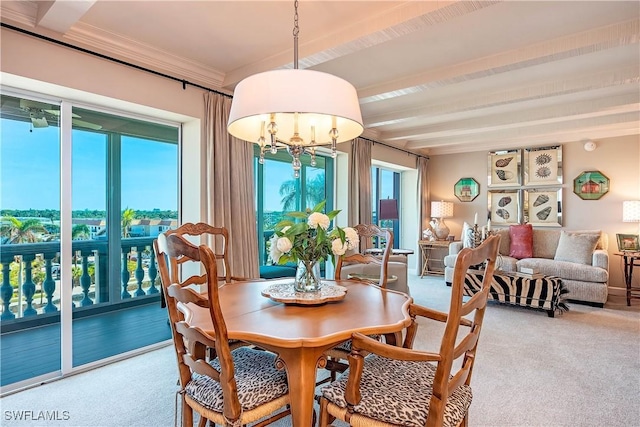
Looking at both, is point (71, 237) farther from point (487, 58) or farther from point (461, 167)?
point (461, 167)

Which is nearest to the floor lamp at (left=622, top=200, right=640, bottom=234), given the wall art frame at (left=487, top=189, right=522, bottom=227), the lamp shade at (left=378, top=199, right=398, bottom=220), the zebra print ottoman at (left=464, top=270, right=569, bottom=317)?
the wall art frame at (left=487, top=189, right=522, bottom=227)

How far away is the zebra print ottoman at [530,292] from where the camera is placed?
4.19 metres

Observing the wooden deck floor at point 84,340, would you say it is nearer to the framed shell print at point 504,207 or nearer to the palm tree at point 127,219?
the palm tree at point 127,219

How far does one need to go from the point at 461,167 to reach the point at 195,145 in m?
5.51

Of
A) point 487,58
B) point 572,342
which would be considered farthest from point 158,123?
point 572,342

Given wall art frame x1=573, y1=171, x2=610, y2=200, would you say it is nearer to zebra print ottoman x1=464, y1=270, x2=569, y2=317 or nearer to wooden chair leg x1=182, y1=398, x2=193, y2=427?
zebra print ottoman x1=464, y1=270, x2=569, y2=317

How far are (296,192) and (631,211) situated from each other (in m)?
4.75

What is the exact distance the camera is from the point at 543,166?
6188mm

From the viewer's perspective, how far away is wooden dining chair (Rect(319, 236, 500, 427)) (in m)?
1.21

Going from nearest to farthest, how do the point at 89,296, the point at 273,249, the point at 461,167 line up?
the point at 273,249, the point at 89,296, the point at 461,167

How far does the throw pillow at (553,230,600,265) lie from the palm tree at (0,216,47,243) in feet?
20.4

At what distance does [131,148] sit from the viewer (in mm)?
3375

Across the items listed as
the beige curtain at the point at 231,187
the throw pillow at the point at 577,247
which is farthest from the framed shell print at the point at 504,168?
the beige curtain at the point at 231,187

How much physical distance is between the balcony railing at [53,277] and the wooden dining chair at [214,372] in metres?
1.79
